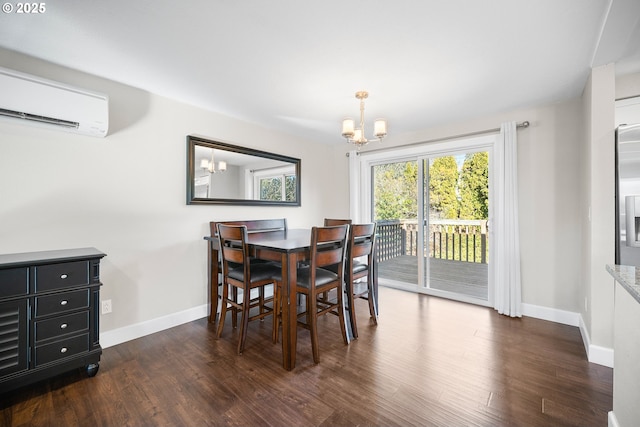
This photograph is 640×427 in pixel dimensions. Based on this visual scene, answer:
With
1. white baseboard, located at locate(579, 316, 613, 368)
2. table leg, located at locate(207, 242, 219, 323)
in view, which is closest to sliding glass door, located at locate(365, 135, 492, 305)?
white baseboard, located at locate(579, 316, 613, 368)

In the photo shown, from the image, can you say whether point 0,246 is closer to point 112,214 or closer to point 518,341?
point 112,214

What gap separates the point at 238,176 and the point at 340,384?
2.49 m

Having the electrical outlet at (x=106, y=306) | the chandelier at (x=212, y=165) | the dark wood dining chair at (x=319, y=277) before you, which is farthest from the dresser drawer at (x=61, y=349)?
the chandelier at (x=212, y=165)

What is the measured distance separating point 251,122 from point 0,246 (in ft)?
8.20

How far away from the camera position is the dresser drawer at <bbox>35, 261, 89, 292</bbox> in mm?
1732

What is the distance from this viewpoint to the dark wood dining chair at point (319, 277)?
6.95ft

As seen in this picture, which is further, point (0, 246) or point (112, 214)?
point (112, 214)

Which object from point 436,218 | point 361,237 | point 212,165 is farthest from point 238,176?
point 436,218

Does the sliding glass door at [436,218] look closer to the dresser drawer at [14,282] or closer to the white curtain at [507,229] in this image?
the white curtain at [507,229]

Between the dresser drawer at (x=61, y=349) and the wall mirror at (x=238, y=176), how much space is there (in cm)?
144

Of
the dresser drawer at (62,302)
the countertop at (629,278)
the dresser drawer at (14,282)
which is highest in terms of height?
the countertop at (629,278)

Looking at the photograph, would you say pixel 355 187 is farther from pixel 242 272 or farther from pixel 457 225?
pixel 242 272

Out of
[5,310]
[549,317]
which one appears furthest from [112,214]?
[549,317]

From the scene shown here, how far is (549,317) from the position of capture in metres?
2.90
